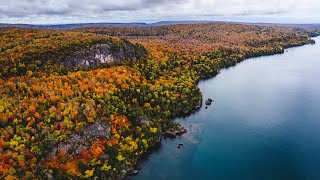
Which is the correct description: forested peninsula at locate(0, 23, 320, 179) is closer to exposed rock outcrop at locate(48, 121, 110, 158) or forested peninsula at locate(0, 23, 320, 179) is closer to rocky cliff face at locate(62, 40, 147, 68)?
exposed rock outcrop at locate(48, 121, 110, 158)

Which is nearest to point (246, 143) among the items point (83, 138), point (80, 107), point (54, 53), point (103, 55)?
point (83, 138)

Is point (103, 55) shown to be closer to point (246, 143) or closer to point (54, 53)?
point (54, 53)

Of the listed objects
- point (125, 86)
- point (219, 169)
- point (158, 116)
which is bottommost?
point (219, 169)

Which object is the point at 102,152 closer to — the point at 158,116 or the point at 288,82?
the point at 158,116

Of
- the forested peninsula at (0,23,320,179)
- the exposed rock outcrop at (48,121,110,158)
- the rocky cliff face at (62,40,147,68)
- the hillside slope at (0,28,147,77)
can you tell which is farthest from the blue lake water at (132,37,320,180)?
the hillside slope at (0,28,147,77)

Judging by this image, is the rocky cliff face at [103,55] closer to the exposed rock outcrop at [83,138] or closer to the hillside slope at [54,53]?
the hillside slope at [54,53]

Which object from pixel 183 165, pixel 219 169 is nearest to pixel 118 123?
pixel 183 165
